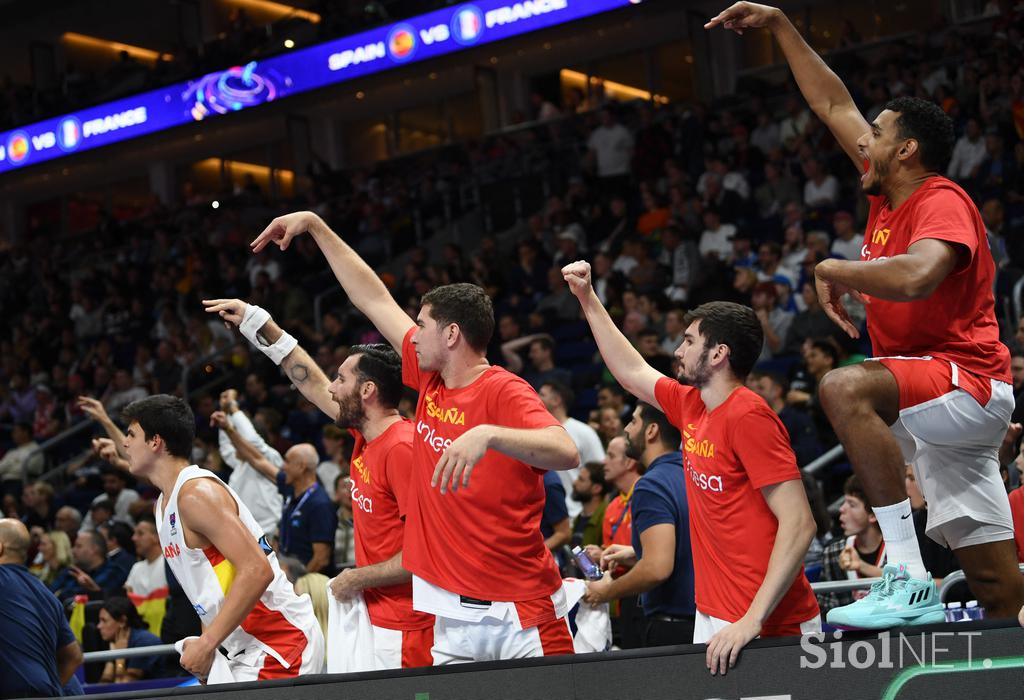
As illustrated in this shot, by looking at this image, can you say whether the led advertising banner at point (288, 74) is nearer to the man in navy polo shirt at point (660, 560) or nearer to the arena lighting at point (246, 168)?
the arena lighting at point (246, 168)

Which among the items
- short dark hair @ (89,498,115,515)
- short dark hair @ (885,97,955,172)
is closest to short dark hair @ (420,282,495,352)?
short dark hair @ (885,97,955,172)

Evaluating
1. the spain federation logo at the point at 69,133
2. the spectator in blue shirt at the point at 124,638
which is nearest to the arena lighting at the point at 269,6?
the spain federation logo at the point at 69,133

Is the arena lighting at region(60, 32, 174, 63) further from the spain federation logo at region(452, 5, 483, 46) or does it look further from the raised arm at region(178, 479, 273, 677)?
the raised arm at region(178, 479, 273, 677)

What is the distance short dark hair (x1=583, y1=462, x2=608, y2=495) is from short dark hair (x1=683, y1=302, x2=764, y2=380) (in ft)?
12.1

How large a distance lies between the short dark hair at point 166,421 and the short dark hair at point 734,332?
212 cm

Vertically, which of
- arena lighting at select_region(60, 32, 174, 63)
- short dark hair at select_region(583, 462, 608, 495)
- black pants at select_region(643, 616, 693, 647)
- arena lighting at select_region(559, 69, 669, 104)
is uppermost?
arena lighting at select_region(60, 32, 174, 63)

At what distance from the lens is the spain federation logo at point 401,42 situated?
16797 millimetres

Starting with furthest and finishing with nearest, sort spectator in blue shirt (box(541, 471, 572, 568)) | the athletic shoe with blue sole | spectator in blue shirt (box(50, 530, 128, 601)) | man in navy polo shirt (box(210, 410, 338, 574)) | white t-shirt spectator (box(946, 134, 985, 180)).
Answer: white t-shirt spectator (box(946, 134, 985, 180))
spectator in blue shirt (box(50, 530, 128, 601))
man in navy polo shirt (box(210, 410, 338, 574))
spectator in blue shirt (box(541, 471, 572, 568))
the athletic shoe with blue sole

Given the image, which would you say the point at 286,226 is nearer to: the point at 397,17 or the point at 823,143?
the point at 823,143

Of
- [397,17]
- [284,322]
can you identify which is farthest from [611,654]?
[397,17]

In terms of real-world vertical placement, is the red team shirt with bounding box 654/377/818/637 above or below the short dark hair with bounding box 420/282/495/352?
below

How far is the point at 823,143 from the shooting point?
1269 centimetres

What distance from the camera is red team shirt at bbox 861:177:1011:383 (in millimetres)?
3400

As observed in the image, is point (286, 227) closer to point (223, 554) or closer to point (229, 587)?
point (223, 554)
